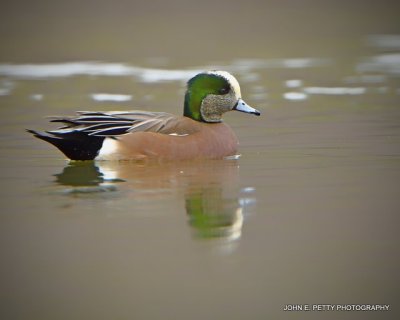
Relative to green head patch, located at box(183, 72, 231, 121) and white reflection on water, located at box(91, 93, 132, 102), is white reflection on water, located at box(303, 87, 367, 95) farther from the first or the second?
green head patch, located at box(183, 72, 231, 121)

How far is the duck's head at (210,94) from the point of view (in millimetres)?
9023

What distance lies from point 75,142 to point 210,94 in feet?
4.74

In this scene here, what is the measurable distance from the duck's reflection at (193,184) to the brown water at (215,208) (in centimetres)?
2

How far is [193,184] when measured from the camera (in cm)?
738

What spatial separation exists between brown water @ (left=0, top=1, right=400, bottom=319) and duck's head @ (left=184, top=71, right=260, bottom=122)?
519 mm

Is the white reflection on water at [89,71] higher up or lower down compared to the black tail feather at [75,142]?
higher up

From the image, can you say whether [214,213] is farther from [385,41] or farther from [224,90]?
[385,41]

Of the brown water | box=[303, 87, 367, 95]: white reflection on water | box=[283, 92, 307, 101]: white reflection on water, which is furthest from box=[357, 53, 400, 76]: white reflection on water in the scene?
box=[283, 92, 307, 101]: white reflection on water

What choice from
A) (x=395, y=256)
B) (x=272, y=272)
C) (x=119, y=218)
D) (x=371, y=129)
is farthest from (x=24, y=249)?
(x=371, y=129)

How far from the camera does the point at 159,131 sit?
8578 millimetres

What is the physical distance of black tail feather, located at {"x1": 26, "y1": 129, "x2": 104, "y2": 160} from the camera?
27.8ft

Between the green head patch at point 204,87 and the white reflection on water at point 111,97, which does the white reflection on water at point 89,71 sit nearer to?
the white reflection on water at point 111,97

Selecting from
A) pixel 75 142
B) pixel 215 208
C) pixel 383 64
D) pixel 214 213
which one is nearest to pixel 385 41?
pixel 383 64

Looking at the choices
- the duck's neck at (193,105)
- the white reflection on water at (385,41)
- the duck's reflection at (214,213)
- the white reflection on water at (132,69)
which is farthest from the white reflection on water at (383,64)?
the duck's reflection at (214,213)
